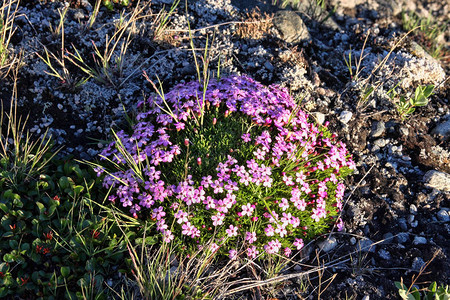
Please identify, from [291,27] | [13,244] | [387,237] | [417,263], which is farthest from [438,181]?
[13,244]

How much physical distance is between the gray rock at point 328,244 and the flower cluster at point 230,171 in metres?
0.13

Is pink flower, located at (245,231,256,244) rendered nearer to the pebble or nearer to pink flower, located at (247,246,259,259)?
pink flower, located at (247,246,259,259)

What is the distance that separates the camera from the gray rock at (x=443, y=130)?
5.45 metres

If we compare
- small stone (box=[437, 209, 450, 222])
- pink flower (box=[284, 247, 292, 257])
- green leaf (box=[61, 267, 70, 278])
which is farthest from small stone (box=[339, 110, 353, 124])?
green leaf (box=[61, 267, 70, 278])

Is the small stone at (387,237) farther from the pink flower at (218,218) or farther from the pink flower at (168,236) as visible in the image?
the pink flower at (168,236)

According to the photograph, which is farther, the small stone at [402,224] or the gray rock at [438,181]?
the gray rock at [438,181]

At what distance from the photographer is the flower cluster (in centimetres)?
386

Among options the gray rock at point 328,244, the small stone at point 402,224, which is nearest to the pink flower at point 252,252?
the gray rock at point 328,244

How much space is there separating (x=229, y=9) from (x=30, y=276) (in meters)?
4.52

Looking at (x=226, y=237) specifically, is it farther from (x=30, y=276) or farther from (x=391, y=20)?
(x=391, y=20)

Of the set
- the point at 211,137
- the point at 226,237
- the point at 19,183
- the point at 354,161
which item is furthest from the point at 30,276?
the point at 354,161

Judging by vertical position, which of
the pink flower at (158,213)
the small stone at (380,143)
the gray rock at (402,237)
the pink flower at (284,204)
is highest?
the small stone at (380,143)

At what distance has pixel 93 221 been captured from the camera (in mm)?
3861

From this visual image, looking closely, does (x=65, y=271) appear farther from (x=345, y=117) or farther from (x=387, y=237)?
(x=345, y=117)
